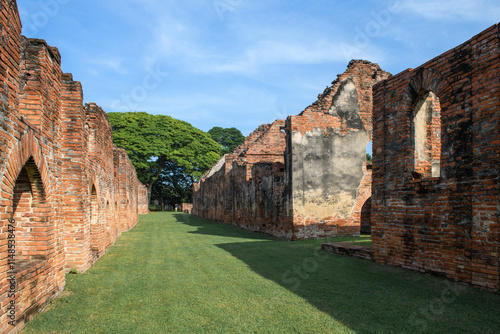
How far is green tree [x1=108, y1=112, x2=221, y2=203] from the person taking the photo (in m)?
41.4

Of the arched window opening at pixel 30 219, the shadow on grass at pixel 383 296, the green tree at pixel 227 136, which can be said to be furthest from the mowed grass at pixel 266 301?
the green tree at pixel 227 136

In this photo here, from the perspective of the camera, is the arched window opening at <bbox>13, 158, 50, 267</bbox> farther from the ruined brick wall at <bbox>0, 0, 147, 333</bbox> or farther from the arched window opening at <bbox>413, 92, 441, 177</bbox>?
the arched window opening at <bbox>413, 92, 441, 177</bbox>

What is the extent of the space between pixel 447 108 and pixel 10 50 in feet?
23.7

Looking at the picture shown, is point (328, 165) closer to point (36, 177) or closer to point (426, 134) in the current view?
point (426, 134)

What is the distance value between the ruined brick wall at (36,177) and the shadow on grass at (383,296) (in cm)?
406

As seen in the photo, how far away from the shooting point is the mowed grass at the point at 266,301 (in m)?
4.43

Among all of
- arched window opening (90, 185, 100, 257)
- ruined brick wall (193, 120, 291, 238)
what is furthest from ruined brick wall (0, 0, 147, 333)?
ruined brick wall (193, 120, 291, 238)

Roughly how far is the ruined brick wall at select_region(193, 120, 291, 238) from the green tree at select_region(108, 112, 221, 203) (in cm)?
1067

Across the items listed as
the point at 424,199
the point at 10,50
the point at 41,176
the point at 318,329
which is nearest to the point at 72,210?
the point at 41,176

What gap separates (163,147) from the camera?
42.6 meters

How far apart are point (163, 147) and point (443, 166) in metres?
39.0

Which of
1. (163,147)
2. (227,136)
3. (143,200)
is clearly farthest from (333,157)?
(227,136)

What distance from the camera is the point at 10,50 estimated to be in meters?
4.25

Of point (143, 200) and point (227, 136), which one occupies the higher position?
point (227, 136)
